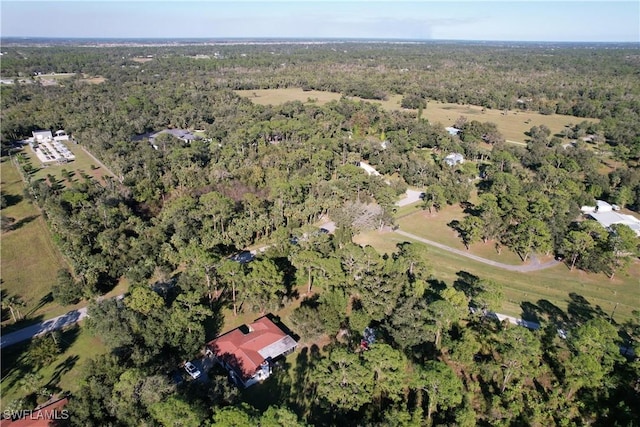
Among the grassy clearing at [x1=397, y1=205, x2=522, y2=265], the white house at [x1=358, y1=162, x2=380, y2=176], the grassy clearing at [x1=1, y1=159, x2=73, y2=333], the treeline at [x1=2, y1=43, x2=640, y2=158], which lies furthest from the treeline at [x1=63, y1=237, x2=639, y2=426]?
the treeline at [x1=2, y1=43, x2=640, y2=158]

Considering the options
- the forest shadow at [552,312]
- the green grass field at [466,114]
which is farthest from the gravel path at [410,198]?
the green grass field at [466,114]

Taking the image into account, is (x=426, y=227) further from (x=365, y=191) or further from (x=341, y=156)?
(x=341, y=156)

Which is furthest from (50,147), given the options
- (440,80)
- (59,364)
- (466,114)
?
(440,80)

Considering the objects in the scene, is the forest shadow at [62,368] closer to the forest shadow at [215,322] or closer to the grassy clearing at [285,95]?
the forest shadow at [215,322]

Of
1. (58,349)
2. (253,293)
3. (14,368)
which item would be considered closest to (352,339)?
(253,293)

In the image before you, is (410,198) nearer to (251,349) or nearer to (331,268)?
(331,268)
